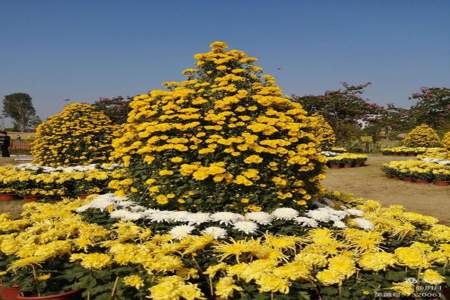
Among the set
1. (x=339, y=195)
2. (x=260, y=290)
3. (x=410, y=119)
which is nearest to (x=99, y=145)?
(x=339, y=195)

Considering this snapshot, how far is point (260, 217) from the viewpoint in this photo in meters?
4.76

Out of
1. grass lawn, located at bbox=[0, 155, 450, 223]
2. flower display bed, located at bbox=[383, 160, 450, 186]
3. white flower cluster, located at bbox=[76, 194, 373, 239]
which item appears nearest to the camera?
white flower cluster, located at bbox=[76, 194, 373, 239]

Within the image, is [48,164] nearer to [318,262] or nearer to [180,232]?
[180,232]

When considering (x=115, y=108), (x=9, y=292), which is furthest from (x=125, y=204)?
(x=115, y=108)

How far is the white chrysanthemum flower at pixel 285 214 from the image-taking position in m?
4.88

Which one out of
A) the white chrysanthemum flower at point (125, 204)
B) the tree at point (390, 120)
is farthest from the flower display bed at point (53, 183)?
the tree at point (390, 120)

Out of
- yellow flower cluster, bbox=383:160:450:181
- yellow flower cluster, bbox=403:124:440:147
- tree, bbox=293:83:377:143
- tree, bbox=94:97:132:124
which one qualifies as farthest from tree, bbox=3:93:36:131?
yellow flower cluster, bbox=383:160:450:181

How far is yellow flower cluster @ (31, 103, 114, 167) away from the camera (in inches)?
437

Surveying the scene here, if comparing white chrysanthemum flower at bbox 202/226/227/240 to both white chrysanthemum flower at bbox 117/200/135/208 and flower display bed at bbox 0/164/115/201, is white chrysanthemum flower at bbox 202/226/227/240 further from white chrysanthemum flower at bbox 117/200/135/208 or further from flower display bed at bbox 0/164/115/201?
flower display bed at bbox 0/164/115/201

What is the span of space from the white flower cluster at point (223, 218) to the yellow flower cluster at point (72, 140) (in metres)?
6.14

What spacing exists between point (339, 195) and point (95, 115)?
7.52m

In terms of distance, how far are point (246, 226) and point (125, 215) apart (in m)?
1.51

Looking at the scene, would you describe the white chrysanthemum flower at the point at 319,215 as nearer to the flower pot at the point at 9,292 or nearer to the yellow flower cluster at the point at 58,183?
the flower pot at the point at 9,292

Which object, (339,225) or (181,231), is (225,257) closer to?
(181,231)
